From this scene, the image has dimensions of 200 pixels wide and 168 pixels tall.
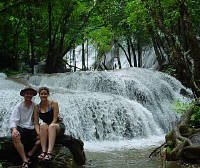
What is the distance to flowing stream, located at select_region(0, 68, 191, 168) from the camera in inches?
319

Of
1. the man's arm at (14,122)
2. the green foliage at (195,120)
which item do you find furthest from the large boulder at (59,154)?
the green foliage at (195,120)

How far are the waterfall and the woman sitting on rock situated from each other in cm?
441

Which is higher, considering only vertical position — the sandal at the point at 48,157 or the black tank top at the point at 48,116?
the black tank top at the point at 48,116

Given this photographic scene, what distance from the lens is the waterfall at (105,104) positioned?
1041cm

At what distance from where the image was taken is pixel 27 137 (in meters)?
5.50

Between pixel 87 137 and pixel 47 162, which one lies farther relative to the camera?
pixel 87 137

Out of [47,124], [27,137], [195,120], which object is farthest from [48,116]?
[195,120]

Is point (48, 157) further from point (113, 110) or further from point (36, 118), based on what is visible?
point (113, 110)

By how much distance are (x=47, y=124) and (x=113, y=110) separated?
5.85 metres

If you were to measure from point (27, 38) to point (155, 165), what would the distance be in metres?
16.2

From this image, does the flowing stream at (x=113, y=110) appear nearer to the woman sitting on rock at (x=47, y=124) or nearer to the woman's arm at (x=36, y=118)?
the woman sitting on rock at (x=47, y=124)

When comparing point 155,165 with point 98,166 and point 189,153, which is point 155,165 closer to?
point 189,153

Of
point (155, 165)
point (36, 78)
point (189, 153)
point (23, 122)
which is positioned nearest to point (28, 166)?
point (23, 122)

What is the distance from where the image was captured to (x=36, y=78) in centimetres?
1559
